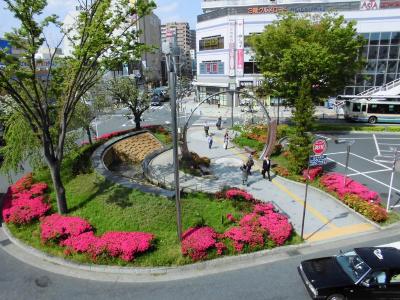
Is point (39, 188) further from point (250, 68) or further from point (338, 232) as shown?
point (250, 68)

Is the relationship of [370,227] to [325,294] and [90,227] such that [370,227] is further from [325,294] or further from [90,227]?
[90,227]

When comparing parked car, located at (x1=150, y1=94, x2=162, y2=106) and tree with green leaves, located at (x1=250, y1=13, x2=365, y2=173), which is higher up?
tree with green leaves, located at (x1=250, y1=13, x2=365, y2=173)

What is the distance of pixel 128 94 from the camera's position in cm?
2788

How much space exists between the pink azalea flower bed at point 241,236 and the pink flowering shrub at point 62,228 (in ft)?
13.6

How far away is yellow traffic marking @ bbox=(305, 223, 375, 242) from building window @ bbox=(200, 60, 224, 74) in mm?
41398

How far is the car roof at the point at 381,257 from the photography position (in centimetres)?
954

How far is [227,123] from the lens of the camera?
40.9 m

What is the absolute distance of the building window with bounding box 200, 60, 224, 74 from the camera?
5249 cm

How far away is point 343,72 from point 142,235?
2658 centimetres

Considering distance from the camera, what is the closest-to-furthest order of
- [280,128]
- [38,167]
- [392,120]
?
[38,167] < [280,128] < [392,120]

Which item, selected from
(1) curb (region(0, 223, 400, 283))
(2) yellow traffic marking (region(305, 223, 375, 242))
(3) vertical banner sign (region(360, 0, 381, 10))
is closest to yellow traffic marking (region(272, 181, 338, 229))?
(2) yellow traffic marking (region(305, 223, 375, 242))

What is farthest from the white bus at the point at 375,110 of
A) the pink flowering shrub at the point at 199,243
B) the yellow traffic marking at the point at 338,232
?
the pink flowering shrub at the point at 199,243

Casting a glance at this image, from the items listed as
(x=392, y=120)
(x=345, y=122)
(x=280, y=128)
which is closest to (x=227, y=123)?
(x=280, y=128)

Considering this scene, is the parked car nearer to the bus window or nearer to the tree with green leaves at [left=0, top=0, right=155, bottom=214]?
the bus window
